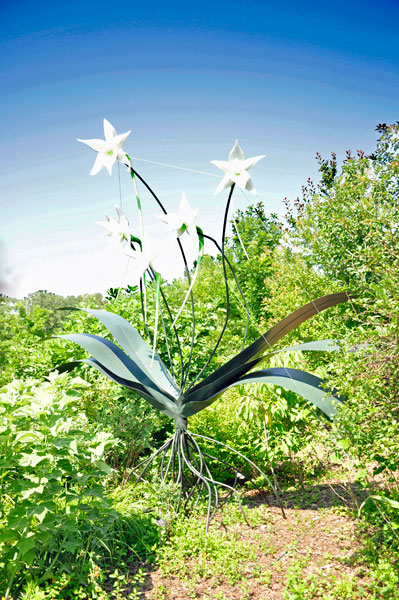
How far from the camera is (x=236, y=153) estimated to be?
2.96 meters

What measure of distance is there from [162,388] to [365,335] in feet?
6.42

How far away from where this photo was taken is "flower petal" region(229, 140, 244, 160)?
2.91 meters

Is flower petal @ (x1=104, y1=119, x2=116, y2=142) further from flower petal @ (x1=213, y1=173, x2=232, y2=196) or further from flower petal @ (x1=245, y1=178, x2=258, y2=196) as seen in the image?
flower petal @ (x1=245, y1=178, x2=258, y2=196)

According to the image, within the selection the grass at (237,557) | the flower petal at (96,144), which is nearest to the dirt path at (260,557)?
the grass at (237,557)

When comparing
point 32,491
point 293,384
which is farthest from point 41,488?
point 293,384

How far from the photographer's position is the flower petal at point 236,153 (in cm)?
291

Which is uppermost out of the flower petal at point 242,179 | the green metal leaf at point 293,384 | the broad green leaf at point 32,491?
the flower petal at point 242,179

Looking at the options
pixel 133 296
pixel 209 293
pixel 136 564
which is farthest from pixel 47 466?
pixel 209 293

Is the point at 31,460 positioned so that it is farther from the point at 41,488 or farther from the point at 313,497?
the point at 313,497

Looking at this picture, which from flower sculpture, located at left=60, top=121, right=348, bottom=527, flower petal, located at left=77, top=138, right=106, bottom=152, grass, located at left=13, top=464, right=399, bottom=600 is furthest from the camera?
flower petal, located at left=77, top=138, right=106, bottom=152

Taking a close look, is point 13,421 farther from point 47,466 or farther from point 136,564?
point 136,564

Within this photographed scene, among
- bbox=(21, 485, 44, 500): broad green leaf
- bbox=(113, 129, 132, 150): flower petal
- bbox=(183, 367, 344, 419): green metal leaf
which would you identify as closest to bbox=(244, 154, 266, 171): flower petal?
bbox=(113, 129, 132, 150): flower petal

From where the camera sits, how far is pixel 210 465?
4324 mm

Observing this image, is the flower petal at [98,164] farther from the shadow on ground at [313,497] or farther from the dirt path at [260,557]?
the shadow on ground at [313,497]
